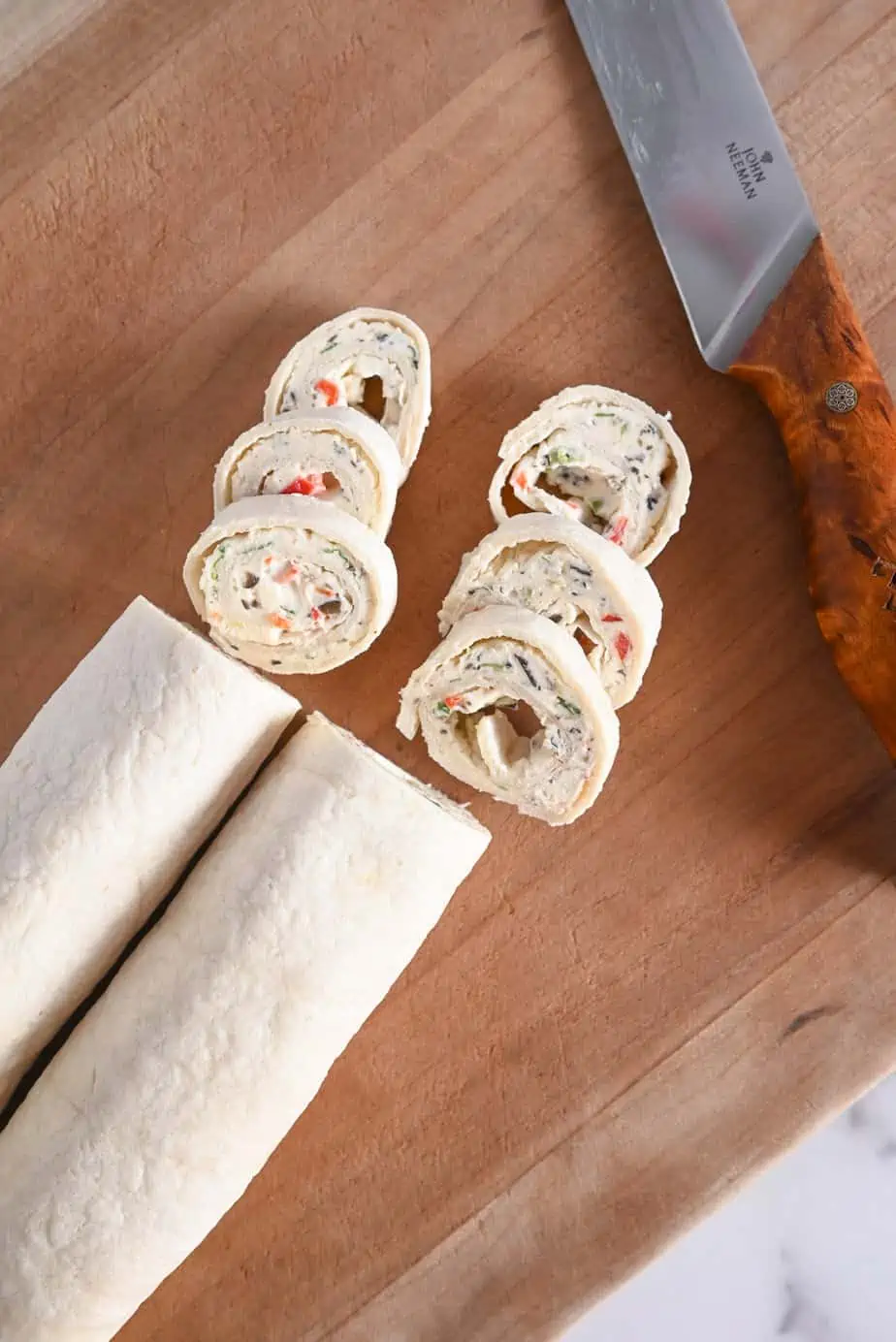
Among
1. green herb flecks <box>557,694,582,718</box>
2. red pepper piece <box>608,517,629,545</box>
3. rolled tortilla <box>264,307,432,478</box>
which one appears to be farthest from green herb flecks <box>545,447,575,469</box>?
green herb flecks <box>557,694,582,718</box>

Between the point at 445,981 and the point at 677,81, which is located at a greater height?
the point at 677,81

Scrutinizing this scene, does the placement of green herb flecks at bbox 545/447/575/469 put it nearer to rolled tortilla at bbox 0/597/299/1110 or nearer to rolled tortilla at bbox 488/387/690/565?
rolled tortilla at bbox 488/387/690/565

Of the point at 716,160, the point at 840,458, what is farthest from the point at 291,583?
the point at 716,160

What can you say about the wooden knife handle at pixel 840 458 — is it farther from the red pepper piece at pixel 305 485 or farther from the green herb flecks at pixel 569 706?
the red pepper piece at pixel 305 485

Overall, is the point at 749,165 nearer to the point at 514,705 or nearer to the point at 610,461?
the point at 610,461

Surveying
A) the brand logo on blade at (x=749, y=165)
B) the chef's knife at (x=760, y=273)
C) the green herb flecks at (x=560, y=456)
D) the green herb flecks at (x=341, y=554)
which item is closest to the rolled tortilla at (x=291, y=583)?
the green herb flecks at (x=341, y=554)

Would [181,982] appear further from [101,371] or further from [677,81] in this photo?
[677,81]

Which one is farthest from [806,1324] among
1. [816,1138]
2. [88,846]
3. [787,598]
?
[88,846]
